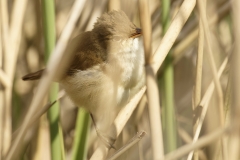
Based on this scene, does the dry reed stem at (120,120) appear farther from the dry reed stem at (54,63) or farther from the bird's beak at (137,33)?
the dry reed stem at (54,63)

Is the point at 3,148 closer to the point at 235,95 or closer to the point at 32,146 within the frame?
the point at 32,146

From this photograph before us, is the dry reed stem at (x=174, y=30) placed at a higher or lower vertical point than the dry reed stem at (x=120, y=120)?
higher

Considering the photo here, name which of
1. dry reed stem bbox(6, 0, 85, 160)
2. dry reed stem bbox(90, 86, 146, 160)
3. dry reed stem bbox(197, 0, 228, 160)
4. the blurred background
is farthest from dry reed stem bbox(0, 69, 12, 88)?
dry reed stem bbox(197, 0, 228, 160)

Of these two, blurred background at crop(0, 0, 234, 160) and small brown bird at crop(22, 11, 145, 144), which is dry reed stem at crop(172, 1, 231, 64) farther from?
small brown bird at crop(22, 11, 145, 144)

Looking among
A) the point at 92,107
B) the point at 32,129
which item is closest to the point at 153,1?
the point at 92,107

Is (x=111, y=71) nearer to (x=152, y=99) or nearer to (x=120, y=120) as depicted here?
(x=120, y=120)

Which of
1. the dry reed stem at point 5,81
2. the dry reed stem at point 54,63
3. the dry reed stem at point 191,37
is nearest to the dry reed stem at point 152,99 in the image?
the dry reed stem at point 54,63
